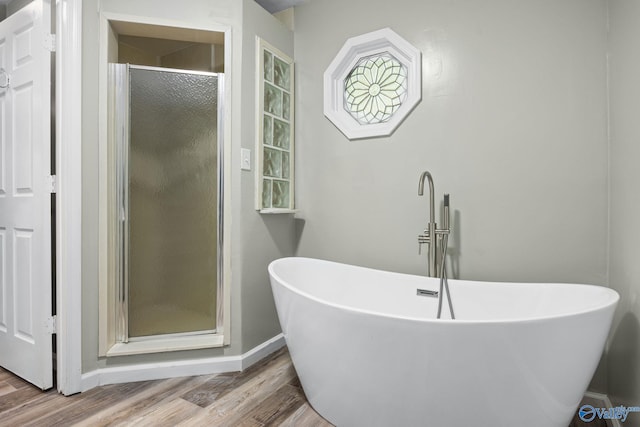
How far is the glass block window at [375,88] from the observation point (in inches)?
82.5

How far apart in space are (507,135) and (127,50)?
273cm

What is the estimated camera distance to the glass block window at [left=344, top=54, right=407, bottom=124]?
2.10 metres

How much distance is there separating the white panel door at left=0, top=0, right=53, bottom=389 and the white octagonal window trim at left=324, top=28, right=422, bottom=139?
162cm

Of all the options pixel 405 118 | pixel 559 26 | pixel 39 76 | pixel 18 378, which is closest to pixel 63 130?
pixel 39 76

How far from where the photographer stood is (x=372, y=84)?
7.16 feet

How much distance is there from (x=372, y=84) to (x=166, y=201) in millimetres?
1499

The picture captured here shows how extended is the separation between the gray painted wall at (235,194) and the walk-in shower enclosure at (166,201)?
0.11m

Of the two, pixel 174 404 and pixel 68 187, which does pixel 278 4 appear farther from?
pixel 174 404

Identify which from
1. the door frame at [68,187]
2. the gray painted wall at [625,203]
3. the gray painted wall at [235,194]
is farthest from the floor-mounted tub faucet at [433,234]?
the door frame at [68,187]

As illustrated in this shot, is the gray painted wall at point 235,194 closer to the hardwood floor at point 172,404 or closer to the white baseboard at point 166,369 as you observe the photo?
the white baseboard at point 166,369

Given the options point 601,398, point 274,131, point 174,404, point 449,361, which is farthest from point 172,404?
point 601,398

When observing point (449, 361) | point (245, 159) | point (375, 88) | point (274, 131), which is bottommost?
point (449, 361)

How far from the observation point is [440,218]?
1929 millimetres

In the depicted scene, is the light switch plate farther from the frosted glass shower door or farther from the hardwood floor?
the hardwood floor
